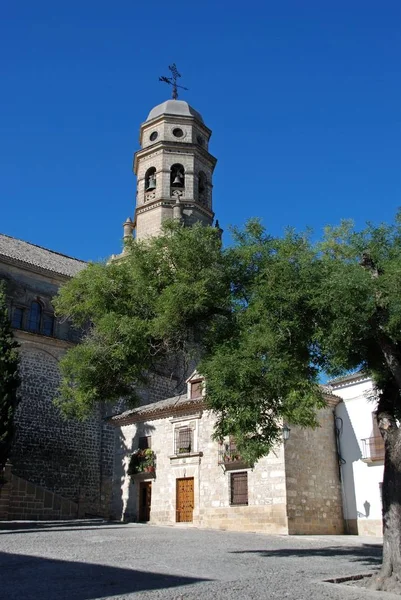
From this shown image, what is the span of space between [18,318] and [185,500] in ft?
43.5

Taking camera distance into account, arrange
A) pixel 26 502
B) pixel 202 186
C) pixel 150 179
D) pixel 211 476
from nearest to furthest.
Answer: pixel 211 476
pixel 26 502
pixel 150 179
pixel 202 186

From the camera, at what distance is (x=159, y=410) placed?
2502cm

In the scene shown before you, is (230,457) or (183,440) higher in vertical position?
(183,440)

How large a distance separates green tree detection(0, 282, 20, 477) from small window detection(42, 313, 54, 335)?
7.63 m

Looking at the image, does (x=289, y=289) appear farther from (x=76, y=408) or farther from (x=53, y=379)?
(x=53, y=379)

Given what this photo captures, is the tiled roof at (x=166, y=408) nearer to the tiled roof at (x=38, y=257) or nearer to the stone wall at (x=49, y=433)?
the stone wall at (x=49, y=433)

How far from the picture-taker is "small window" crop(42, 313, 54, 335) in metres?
31.6

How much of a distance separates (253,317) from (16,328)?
2127cm

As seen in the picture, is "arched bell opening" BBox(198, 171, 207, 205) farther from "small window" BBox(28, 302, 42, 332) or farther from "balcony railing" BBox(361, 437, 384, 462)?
"balcony railing" BBox(361, 437, 384, 462)

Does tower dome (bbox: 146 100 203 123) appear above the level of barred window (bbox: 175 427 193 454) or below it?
above

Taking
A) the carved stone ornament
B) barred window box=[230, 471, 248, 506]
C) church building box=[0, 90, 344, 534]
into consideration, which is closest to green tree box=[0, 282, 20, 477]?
church building box=[0, 90, 344, 534]

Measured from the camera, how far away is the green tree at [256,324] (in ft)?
33.6

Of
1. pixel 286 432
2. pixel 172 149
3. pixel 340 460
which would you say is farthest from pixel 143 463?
pixel 172 149

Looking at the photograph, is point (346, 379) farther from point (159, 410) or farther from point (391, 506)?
point (391, 506)
